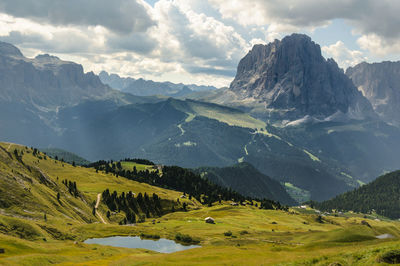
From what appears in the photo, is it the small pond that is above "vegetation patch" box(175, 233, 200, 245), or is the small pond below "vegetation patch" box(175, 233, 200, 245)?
below

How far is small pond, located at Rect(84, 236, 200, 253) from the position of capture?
116 meters

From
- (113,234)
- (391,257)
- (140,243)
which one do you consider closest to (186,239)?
Answer: (140,243)

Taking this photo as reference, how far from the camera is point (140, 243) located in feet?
402

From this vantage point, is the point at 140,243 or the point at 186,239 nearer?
the point at 140,243

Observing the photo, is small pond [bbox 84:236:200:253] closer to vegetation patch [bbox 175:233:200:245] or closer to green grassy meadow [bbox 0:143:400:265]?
vegetation patch [bbox 175:233:200:245]

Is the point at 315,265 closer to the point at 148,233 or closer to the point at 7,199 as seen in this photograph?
the point at 148,233

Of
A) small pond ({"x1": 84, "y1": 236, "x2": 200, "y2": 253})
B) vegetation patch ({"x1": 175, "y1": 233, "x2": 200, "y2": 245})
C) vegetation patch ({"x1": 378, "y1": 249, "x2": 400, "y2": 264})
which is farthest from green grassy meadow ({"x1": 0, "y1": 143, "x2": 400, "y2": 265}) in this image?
small pond ({"x1": 84, "y1": 236, "x2": 200, "y2": 253})

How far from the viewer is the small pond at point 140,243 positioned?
381ft

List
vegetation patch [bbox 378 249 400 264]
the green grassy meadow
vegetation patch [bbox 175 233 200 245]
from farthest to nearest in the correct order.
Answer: vegetation patch [bbox 175 233 200 245], the green grassy meadow, vegetation patch [bbox 378 249 400 264]

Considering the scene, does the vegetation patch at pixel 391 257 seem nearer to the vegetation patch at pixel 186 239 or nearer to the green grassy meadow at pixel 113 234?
the green grassy meadow at pixel 113 234

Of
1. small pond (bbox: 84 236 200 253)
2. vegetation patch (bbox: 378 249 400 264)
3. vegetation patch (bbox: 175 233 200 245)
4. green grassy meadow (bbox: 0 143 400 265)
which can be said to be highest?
vegetation patch (bbox: 378 249 400 264)

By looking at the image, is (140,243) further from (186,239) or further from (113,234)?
(186,239)

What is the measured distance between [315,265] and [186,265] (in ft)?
94.3

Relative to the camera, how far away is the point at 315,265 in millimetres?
46875
